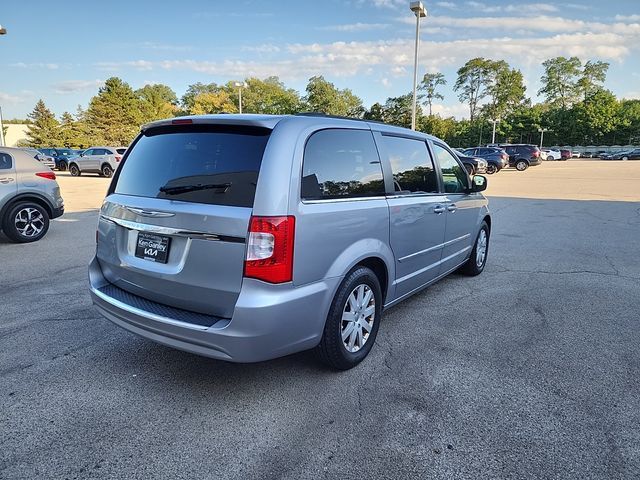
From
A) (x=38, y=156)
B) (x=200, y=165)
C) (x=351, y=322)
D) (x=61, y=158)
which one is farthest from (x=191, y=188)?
(x=61, y=158)

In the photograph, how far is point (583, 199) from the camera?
14.5 meters

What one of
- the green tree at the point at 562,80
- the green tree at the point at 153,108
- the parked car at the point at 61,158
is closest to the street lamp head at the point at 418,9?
the parked car at the point at 61,158

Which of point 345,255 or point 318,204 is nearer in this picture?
point 318,204

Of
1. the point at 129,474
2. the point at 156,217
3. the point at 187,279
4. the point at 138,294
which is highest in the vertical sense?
the point at 156,217

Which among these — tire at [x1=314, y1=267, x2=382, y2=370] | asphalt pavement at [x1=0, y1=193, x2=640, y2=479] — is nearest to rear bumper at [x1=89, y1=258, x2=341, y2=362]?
tire at [x1=314, y1=267, x2=382, y2=370]

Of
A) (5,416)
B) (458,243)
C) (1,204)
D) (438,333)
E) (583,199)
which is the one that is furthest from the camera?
(583,199)

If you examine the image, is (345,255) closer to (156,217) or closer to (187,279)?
(187,279)

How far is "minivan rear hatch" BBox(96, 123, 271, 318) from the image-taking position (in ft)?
8.49

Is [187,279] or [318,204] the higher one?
[318,204]

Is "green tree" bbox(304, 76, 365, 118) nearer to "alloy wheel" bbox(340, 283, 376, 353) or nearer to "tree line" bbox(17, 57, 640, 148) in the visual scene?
"tree line" bbox(17, 57, 640, 148)

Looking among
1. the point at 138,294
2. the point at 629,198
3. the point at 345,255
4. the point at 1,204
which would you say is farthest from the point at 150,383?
the point at 629,198

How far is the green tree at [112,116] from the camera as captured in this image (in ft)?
200

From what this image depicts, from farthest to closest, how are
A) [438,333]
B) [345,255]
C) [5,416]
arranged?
[438,333] → [345,255] → [5,416]

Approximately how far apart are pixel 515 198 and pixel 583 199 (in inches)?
82.5
